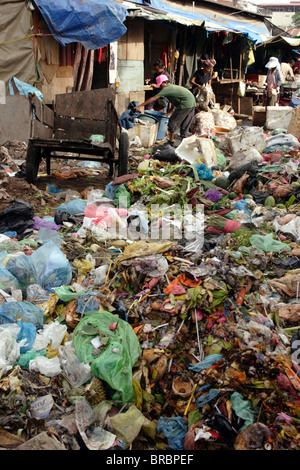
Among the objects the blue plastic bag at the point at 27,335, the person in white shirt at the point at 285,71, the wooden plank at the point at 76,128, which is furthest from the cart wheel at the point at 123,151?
the person in white shirt at the point at 285,71

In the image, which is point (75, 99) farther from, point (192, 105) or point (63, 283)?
point (63, 283)

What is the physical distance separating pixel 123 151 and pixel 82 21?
11.9 feet

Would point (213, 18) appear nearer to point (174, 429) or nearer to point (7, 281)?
point (7, 281)

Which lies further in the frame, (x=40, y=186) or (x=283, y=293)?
(x=40, y=186)

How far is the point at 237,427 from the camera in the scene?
2.59 m

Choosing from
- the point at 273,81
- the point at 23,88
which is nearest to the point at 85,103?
the point at 23,88

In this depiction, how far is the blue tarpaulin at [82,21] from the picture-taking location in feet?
28.1

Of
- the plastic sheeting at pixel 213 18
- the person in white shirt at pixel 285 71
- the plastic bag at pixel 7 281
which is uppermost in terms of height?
the plastic sheeting at pixel 213 18

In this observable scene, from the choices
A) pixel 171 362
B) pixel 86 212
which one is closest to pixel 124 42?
pixel 86 212

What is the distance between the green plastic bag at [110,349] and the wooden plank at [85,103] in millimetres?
4331

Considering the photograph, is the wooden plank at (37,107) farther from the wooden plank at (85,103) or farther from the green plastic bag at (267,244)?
the green plastic bag at (267,244)

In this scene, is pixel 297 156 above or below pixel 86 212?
above

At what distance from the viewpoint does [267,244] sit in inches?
177

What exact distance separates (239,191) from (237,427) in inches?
174
